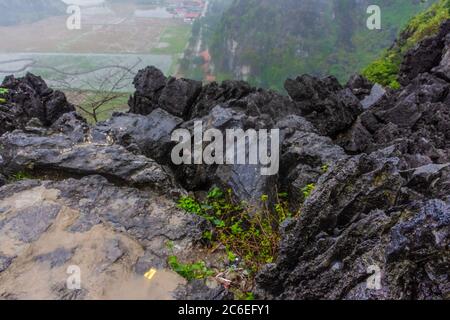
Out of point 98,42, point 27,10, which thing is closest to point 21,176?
point 98,42

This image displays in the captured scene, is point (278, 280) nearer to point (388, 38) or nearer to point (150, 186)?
point (150, 186)

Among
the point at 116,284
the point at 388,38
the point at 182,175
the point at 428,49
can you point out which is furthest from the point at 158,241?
the point at 388,38

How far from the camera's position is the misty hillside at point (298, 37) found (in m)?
82.2

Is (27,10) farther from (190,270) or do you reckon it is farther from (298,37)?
(190,270)


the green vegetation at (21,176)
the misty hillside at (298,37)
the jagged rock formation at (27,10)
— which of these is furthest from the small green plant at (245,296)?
the jagged rock formation at (27,10)

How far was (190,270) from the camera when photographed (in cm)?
573

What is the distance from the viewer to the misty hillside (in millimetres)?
82188

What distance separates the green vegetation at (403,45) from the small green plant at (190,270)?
18031mm

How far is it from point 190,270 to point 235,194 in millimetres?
2958

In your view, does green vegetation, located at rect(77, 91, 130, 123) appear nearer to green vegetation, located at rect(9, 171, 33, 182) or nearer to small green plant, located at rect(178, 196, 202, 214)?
green vegetation, located at rect(9, 171, 33, 182)

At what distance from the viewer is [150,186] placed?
7.70 metres

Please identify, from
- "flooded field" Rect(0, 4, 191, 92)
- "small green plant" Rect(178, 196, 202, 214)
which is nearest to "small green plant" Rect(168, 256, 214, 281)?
"small green plant" Rect(178, 196, 202, 214)

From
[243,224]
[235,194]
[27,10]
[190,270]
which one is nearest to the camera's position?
[190,270]
